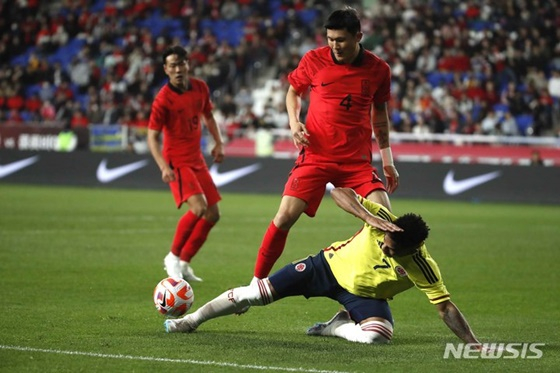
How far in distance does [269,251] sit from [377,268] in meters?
1.23

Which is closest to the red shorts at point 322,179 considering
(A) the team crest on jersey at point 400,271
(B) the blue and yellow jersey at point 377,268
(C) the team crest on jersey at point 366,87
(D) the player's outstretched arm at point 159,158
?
(C) the team crest on jersey at point 366,87

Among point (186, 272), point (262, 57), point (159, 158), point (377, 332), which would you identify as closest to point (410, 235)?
point (377, 332)

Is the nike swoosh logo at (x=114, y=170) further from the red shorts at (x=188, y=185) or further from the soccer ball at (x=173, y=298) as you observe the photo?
the soccer ball at (x=173, y=298)

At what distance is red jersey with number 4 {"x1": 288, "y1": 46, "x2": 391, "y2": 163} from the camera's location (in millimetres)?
8688

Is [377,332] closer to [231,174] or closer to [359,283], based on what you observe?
[359,283]

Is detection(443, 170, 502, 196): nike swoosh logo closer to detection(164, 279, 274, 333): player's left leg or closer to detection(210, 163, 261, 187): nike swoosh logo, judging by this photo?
detection(210, 163, 261, 187): nike swoosh logo

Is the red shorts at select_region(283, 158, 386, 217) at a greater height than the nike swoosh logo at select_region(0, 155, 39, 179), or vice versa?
the red shorts at select_region(283, 158, 386, 217)

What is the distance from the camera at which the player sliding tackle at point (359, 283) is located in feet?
23.6

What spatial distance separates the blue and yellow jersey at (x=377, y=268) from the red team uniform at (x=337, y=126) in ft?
3.18

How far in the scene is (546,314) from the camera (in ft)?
31.2

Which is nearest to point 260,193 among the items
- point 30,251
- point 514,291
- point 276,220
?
point 30,251

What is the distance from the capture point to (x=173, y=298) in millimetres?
8203

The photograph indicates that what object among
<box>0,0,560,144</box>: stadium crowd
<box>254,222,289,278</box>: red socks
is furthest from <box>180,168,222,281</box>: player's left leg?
<box>0,0,560,144</box>: stadium crowd

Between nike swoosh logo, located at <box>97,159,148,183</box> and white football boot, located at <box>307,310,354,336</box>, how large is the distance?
2036 centimetres
